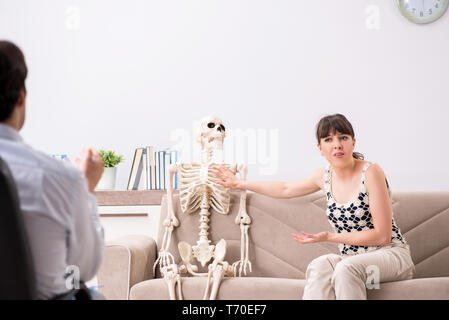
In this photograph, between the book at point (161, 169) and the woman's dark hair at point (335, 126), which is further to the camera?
the book at point (161, 169)

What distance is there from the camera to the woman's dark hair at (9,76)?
1093 millimetres

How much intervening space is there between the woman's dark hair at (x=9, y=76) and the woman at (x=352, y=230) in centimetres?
124

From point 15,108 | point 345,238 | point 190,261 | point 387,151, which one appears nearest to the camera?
point 15,108

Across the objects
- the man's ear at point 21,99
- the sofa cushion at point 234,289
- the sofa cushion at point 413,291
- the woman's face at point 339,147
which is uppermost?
the man's ear at point 21,99

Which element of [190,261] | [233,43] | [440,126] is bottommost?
[190,261]

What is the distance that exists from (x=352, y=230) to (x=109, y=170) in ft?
5.82

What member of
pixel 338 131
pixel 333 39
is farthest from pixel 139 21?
pixel 338 131

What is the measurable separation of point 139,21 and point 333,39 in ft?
4.73

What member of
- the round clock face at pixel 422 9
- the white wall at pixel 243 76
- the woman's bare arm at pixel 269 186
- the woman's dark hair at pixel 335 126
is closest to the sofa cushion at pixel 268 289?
the woman's bare arm at pixel 269 186

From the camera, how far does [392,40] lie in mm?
3525

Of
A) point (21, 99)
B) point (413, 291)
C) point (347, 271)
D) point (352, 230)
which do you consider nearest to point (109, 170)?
point (352, 230)

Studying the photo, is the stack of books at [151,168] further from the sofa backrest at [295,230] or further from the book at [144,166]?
the sofa backrest at [295,230]
